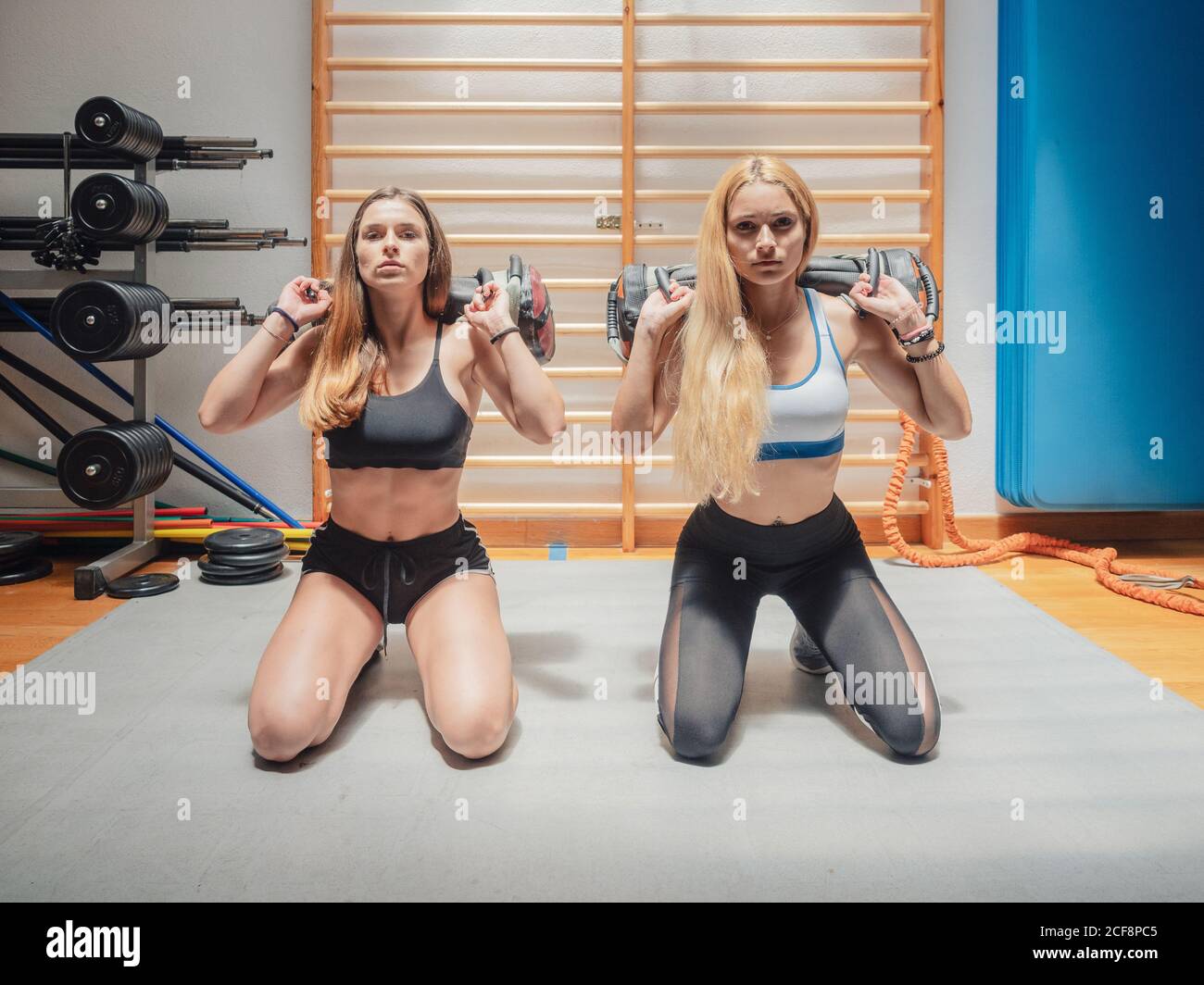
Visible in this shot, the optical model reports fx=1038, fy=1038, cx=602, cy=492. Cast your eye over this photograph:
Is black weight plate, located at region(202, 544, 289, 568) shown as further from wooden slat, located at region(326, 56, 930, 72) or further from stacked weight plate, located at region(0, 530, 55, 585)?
wooden slat, located at region(326, 56, 930, 72)

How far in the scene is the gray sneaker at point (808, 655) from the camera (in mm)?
2564

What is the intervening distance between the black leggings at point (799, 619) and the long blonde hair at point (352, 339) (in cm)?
79

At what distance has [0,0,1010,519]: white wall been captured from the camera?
384 cm

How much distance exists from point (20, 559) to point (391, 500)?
2021 mm

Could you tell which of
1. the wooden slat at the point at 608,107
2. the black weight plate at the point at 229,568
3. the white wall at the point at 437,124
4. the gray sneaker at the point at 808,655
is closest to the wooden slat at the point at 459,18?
the white wall at the point at 437,124

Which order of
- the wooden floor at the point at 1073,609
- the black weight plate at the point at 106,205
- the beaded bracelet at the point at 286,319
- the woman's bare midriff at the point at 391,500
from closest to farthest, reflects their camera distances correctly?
the beaded bracelet at the point at 286,319
the woman's bare midriff at the point at 391,500
the wooden floor at the point at 1073,609
the black weight plate at the point at 106,205

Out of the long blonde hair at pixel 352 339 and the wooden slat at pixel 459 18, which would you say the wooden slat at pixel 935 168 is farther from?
the long blonde hair at pixel 352 339

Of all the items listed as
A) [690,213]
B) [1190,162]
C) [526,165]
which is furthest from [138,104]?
[1190,162]

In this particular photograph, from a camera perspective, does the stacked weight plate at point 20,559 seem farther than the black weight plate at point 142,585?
Yes

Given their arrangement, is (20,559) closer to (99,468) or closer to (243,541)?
(99,468)

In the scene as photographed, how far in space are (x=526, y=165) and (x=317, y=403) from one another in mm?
2086

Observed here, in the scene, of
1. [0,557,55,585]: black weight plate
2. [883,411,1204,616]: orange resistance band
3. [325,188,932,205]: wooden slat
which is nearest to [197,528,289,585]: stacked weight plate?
[0,557,55,585]: black weight plate
